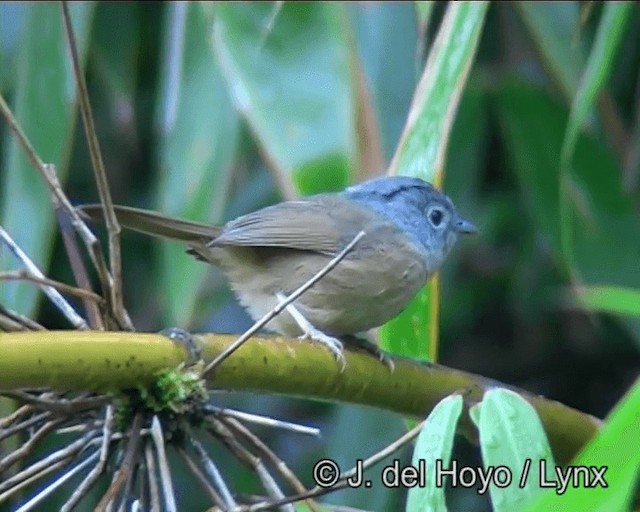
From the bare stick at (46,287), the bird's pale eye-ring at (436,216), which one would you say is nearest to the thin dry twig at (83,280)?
the bare stick at (46,287)

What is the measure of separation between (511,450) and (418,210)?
5.84 feet

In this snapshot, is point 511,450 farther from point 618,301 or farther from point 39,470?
point 39,470

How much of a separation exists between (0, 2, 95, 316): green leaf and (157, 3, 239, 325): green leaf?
0.31m

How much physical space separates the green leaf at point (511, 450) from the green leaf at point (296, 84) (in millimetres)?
1163

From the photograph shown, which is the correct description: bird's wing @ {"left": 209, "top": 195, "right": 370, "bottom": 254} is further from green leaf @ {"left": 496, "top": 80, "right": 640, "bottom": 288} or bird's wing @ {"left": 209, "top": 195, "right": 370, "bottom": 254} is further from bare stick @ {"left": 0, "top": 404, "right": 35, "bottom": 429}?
bare stick @ {"left": 0, "top": 404, "right": 35, "bottom": 429}

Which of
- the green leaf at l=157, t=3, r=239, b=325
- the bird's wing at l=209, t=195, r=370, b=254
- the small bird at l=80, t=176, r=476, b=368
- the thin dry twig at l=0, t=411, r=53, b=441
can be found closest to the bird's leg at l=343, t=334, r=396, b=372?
the small bird at l=80, t=176, r=476, b=368

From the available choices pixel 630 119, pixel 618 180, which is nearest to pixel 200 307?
pixel 618 180

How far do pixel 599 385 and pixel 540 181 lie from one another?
1042mm

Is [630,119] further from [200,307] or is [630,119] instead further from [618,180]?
[200,307]

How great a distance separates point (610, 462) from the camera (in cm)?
123

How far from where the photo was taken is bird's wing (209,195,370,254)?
10.0ft

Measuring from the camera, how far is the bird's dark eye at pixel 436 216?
3.38 meters

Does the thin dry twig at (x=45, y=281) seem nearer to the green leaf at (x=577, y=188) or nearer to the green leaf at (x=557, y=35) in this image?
the green leaf at (x=557, y=35)

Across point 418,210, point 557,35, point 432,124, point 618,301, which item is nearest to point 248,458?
point 618,301
